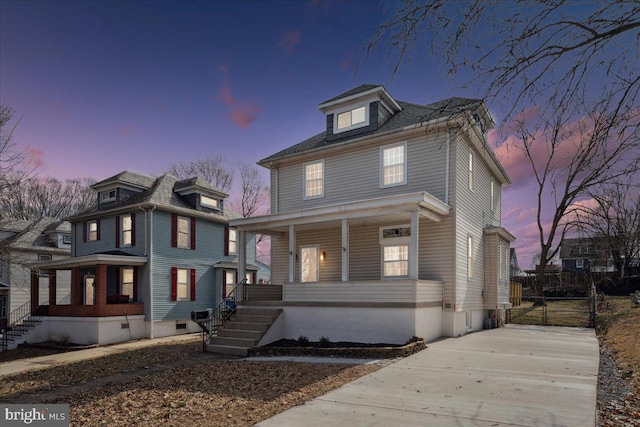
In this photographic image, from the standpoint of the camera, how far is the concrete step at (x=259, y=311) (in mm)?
13359

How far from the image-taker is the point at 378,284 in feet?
39.1

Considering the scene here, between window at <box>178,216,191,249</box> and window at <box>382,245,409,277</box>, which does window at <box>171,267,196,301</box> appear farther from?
window at <box>382,245,409,277</box>

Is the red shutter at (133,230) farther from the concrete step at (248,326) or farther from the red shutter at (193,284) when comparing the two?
the concrete step at (248,326)

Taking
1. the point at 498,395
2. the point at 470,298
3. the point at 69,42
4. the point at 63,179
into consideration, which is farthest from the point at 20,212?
the point at 498,395

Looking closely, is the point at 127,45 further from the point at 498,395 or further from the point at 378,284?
the point at 498,395

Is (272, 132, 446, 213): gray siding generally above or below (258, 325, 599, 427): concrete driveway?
above

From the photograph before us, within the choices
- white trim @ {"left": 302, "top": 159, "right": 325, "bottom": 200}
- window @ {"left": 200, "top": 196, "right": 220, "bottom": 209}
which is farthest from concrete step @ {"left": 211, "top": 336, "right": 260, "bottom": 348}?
window @ {"left": 200, "top": 196, "right": 220, "bottom": 209}

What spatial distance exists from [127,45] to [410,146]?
424 inches

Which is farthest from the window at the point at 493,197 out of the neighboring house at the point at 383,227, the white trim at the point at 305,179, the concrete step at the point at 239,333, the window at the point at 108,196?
the window at the point at 108,196

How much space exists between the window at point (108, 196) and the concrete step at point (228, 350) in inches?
549

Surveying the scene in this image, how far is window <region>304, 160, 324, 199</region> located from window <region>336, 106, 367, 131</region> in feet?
5.64

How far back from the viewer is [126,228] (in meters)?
21.4

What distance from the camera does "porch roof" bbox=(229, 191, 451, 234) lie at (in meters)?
12.3

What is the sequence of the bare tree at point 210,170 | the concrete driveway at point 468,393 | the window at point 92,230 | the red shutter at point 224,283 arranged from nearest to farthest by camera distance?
the concrete driveway at point 468,393 → the window at point 92,230 → the red shutter at point 224,283 → the bare tree at point 210,170
